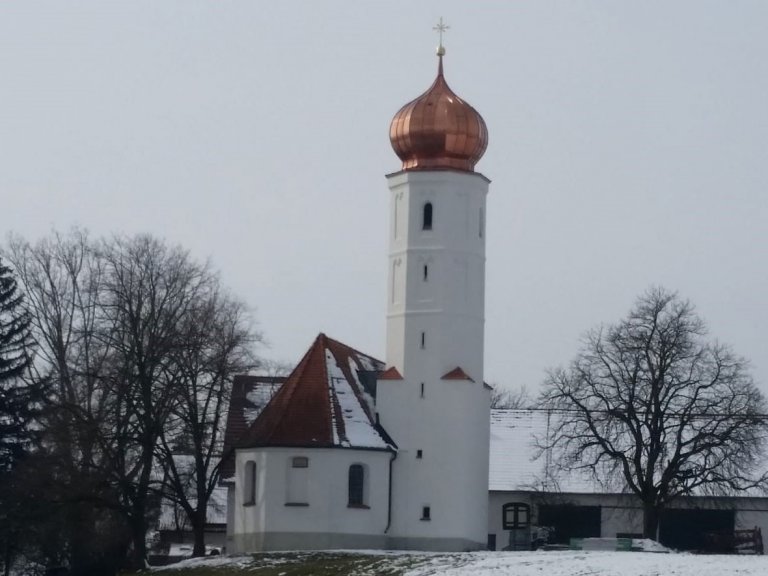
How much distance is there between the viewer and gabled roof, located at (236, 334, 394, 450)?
55500 mm

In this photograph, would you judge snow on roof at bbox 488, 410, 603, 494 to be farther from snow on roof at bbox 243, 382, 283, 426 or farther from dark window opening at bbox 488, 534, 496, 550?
snow on roof at bbox 243, 382, 283, 426

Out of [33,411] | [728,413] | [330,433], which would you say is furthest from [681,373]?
[33,411]

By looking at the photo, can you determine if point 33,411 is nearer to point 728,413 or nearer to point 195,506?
point 195,506

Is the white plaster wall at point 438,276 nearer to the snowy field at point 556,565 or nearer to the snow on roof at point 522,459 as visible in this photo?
the snow on roof at point 522,459

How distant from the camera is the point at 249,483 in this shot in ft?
184

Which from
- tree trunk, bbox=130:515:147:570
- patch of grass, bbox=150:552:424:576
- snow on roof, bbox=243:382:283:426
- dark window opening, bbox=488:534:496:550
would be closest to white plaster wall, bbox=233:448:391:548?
patch of grass, bbox=150:552:424:576

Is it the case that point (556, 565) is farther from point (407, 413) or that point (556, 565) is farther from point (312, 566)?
point (407, 413)

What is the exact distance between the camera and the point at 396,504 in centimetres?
5662

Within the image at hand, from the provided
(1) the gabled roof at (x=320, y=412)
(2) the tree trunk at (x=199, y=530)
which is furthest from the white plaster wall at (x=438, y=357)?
(2) the tree trunk at (x=199, y=530)

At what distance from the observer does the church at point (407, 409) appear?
5534 cm

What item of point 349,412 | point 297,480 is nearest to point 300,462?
point 297,480

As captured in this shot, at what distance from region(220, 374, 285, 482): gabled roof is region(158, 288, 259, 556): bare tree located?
0.94 meters

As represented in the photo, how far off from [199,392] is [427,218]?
8.74 m

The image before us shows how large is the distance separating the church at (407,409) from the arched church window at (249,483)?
4 cm
